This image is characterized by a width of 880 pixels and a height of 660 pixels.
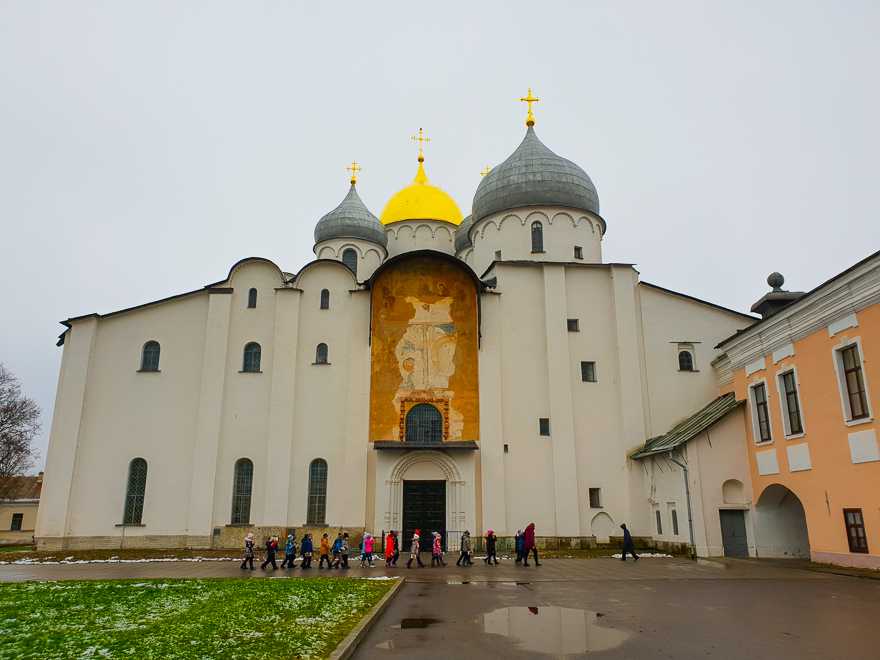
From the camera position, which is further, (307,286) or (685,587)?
(307,286)

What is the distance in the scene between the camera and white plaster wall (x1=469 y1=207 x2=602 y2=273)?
27844 millimetres

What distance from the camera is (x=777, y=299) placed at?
2248 centimetres

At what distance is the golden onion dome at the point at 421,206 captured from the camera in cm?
3553

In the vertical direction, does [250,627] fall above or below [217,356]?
below

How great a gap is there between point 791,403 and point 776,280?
6537 millimetres

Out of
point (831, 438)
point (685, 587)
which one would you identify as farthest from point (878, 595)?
point (831, 438)

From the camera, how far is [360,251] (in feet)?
108

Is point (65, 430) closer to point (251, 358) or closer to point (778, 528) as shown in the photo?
point (251, 358)

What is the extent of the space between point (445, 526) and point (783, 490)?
37.7 feet

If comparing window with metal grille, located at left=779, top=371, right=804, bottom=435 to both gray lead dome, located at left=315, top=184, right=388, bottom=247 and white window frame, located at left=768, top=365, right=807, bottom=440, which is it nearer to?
white window frame, located at left=768, top=365, right=807, bottom=440

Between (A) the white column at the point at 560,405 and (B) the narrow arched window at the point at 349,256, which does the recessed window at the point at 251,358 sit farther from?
(A) the white column at the point at 560,405

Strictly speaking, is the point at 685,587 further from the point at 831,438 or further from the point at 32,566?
the point at 32,566

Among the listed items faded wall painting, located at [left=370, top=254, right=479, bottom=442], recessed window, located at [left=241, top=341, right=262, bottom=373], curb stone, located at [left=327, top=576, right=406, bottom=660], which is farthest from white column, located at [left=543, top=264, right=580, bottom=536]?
curb stone, located at [left=327, top=576, right=406, bottom=660]

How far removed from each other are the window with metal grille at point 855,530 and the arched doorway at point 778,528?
3.94 metres
